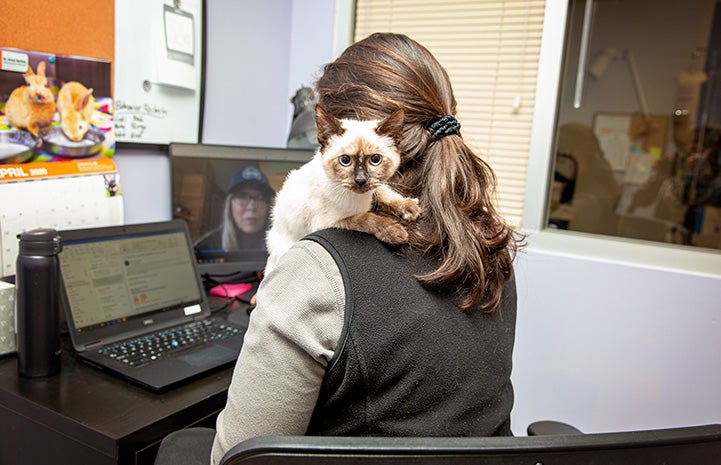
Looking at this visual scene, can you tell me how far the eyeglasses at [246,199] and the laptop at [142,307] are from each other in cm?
25

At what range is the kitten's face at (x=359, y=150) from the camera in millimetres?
826

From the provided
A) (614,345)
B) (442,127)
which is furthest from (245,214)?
(614,345)

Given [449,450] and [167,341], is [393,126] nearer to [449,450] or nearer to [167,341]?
[449,450]

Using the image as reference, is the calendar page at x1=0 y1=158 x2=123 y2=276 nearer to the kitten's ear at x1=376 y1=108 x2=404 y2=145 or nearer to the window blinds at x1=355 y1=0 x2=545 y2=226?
the kitten's ear at x1=376 y1=108 x2=404 y2=145

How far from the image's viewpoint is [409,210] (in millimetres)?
837

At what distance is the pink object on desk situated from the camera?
163cm

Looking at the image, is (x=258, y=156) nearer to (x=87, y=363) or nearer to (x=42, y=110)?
(x=42, y=110)

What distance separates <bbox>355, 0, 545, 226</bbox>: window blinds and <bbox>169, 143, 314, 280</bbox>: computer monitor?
0.65m

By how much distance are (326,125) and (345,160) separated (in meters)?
0.06

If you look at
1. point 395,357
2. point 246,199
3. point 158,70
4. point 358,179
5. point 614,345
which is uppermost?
point 158,70

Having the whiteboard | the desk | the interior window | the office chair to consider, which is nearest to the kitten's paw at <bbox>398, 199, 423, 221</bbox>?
the office chair

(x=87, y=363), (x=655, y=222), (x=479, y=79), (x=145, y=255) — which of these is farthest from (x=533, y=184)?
(x=655, y=222)

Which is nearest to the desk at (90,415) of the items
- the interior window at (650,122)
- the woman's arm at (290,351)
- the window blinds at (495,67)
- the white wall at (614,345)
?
the woman's arm at (290,351)

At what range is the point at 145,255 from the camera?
1.33 m
